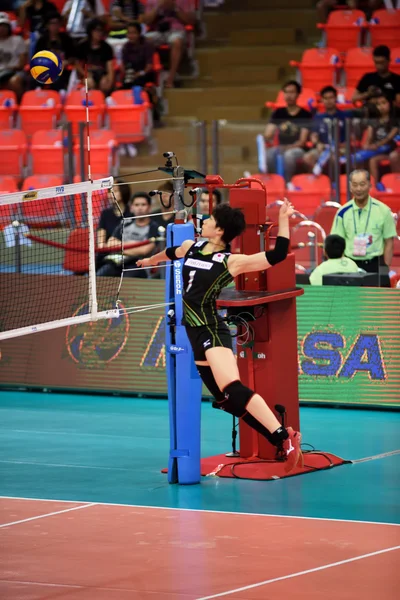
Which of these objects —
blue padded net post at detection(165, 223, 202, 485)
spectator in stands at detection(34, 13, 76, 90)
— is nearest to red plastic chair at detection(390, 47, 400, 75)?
spectator in stands at detection(34, 13, 76, 90)

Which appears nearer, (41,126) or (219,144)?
(219,144)

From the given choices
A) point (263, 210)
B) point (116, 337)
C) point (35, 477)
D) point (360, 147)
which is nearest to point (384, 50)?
point (360, 147)

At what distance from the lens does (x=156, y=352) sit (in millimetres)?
14242

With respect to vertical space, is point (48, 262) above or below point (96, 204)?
below

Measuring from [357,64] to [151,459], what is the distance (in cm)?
1049

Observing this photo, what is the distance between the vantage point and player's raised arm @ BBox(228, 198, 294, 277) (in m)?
9.34

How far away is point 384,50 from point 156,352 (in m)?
7.02

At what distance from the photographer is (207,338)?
9602 mm

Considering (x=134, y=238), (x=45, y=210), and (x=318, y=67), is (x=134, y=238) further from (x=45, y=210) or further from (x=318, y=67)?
(x=318, y=67)

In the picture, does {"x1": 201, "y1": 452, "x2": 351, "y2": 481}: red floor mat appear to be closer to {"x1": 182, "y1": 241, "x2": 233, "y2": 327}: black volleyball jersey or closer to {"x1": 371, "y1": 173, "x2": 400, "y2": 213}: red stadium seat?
{"x1": 182, "y1": 241, "x2": 233, "y2": 327}: black volleyball jersey

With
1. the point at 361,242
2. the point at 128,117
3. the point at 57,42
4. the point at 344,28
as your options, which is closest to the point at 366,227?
the point at 361,242

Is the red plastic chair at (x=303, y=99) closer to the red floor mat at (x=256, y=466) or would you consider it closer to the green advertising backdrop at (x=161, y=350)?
the green advertising backdrop at (x=161, y=350)

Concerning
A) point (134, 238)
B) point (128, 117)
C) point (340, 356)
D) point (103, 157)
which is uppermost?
point (128, 117)

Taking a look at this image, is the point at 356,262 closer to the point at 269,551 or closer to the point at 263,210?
the point at 263,210
